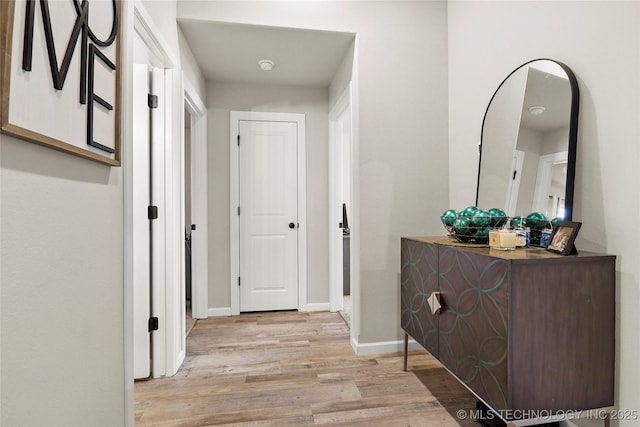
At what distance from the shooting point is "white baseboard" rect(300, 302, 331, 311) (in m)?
3.51

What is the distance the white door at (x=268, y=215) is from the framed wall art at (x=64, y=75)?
2.13 metres

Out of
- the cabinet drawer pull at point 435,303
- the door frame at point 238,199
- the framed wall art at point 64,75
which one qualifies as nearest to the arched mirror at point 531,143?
the cabinet drawer pull at point 435,303

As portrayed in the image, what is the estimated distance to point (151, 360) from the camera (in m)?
2.20

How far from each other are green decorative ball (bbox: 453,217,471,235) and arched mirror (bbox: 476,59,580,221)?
379 mm

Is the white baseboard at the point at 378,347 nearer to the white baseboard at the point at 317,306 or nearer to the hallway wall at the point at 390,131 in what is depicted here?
the hallway wall at the point at 390,131

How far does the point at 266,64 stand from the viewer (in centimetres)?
296

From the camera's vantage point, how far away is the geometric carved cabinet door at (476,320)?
123cm

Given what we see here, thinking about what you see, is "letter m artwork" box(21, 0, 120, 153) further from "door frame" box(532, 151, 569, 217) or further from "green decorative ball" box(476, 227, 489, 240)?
"door frame" box(532, 151, 569, 217)

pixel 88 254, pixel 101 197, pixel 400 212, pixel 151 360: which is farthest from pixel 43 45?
pixel 400 212

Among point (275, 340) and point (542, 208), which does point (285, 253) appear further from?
point (542, 208)

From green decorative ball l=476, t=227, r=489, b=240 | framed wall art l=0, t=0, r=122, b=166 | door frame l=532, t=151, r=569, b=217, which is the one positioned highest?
framed wall art l=0, t=0, r=122, b=166

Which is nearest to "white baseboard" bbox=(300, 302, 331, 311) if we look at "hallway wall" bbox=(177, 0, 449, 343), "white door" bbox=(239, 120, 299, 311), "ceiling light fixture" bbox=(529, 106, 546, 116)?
"white door" bbox=(239, 120, 299, 311)

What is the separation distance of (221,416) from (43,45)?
1775 mm

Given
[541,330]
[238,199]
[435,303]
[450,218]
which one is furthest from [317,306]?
[541,330]
